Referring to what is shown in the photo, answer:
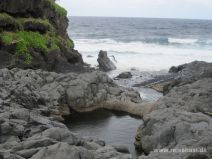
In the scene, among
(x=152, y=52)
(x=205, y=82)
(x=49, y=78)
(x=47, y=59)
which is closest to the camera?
(x=205, y=82)

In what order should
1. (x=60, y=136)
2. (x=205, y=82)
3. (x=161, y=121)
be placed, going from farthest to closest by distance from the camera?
(x=205, y=82) → (x=161, y=121) → (x=60, y=136)

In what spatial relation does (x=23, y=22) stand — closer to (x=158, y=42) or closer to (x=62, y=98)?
(x=62, y=98)

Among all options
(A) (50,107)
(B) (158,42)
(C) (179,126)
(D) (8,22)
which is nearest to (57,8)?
(D) (8,22)

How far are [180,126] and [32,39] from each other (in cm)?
2360

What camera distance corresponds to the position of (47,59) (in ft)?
139

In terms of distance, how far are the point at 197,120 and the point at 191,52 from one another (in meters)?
55.7

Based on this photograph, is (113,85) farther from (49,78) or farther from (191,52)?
(191,52)

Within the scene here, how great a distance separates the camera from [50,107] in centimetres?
3077

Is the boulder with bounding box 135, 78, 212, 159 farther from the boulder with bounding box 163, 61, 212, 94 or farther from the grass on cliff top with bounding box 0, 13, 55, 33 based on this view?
the grass on cliff top with bounding box 0, 13, 55, 33

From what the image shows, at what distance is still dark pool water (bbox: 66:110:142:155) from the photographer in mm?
26822

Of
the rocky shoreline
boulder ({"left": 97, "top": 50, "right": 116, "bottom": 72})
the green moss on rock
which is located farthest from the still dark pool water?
boulder ({"left": 97, "top": 50, "right": 116, "bottom": 72})

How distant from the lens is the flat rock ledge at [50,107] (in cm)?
1747

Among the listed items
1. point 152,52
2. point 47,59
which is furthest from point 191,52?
point 47,59

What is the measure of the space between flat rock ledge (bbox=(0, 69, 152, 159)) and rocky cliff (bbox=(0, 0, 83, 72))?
5.20 m
